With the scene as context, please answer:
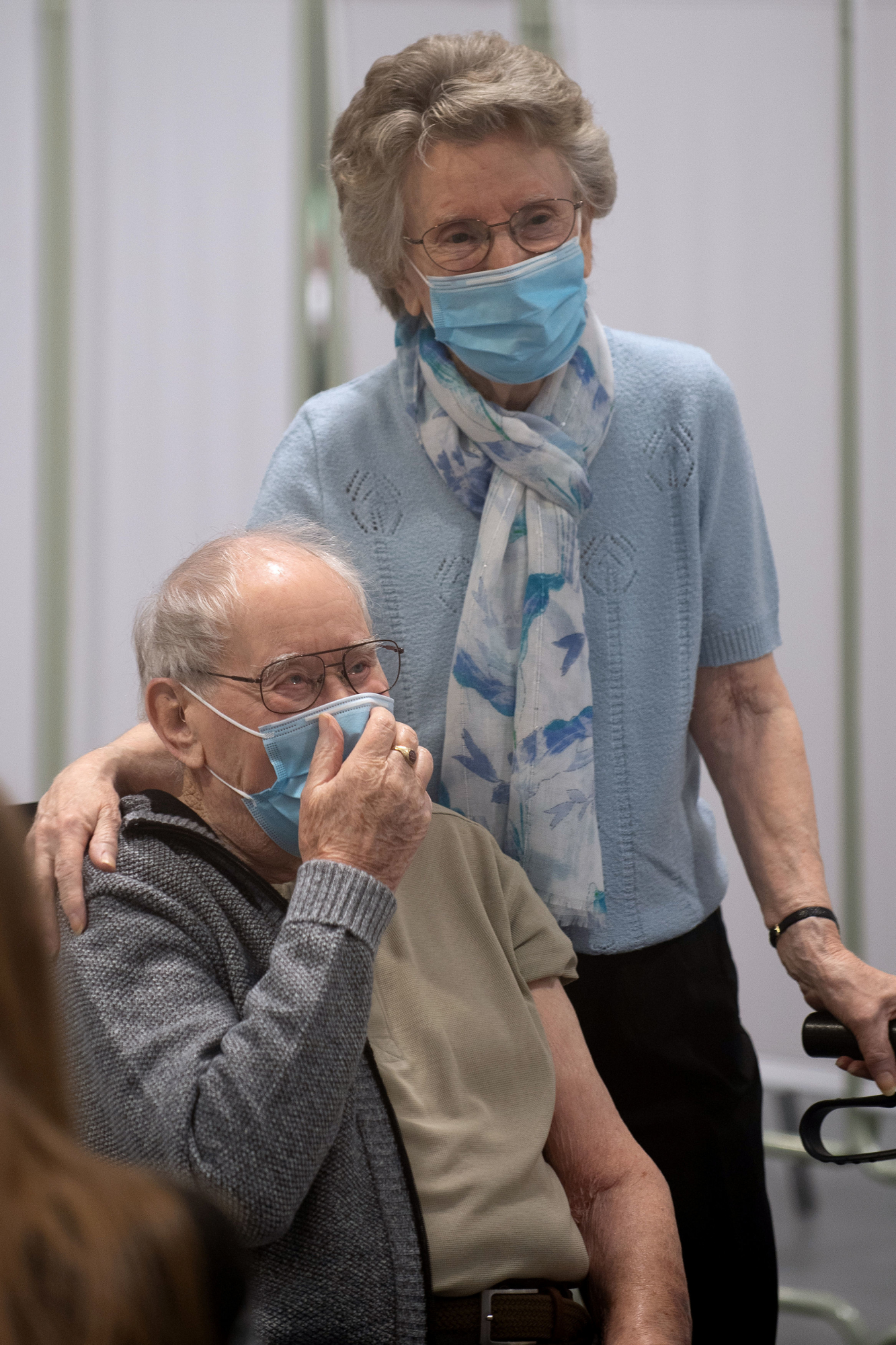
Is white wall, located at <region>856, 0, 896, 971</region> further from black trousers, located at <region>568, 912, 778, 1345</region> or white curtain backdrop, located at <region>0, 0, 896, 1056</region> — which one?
black trousers, located at <region>568, 912, 778, 1345</region>

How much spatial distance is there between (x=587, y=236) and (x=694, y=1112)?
1250 millimetres

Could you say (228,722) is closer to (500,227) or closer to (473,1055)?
(473,1055)

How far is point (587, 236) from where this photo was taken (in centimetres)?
172

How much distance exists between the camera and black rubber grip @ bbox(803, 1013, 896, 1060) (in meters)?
1.53

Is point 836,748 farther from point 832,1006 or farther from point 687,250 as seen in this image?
point 832,1006

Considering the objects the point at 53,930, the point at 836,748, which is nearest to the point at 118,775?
the point at 53,930

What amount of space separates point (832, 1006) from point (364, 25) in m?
3.01

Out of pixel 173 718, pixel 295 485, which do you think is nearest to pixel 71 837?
pixel 173 718

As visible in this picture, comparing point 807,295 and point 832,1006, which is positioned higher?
point 807,295

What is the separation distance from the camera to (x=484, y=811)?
170 centimetres

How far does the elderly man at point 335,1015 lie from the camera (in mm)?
1158

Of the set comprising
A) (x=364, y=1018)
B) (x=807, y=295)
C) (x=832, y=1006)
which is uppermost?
(x=807, y=295)

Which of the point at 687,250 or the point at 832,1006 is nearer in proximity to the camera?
the point at 832,1006

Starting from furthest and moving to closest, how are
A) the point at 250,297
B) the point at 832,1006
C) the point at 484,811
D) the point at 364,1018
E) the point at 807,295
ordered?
the point at 250,297 → the point at 807,295 → the point at 484,811 → the point at 832,1006 → the point at 364,1018
